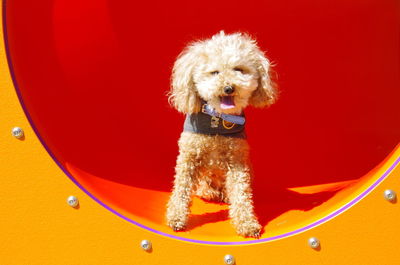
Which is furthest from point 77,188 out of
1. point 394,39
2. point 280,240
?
point 394,39

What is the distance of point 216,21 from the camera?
247 cm

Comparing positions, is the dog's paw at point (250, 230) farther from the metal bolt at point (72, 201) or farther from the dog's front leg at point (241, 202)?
the metal bolt at point (72, 201)

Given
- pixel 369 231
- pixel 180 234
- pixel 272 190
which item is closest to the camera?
Answer: pixel 369 231

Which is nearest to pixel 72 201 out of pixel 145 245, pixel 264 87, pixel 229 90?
pixel 145 245

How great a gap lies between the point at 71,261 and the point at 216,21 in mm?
1551

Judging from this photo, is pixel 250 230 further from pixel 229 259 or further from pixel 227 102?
pixel 227 102

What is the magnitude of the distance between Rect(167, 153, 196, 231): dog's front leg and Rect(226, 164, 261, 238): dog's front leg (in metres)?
0.15

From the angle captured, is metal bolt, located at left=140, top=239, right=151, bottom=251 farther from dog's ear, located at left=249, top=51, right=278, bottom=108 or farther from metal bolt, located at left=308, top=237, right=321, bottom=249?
dog's ear, located at left=249, top=51, right=278, bottom=108

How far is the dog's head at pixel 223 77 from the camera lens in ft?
5.15

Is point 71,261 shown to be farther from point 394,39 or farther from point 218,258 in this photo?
point 394,39

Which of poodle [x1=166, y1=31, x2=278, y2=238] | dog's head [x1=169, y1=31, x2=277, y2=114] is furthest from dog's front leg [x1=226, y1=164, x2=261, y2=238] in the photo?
dog's head [x1=169, y1=31, x2=277, y2=114]

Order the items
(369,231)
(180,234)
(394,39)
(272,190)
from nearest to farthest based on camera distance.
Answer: (369,231) → (180,234) → (272,190) → (394,39)

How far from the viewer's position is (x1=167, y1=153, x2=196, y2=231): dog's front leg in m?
1.63

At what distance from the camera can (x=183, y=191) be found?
1694 millimetres
